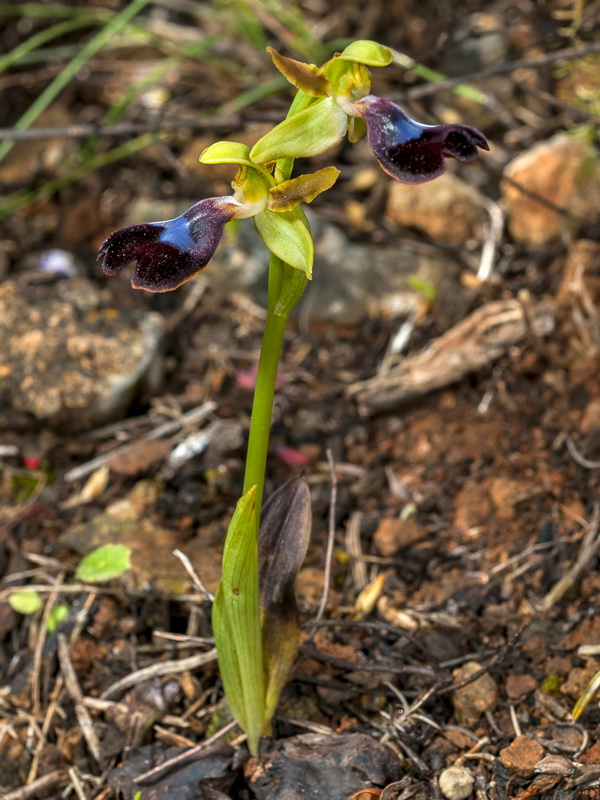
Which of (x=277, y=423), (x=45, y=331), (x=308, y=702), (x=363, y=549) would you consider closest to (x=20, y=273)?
(x=45, y=331)

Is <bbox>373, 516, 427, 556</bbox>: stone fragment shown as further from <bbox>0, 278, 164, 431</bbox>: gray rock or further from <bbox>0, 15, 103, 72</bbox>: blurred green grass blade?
<bbox>0, 15, 103, 72</bbox>: blurred green grass blade

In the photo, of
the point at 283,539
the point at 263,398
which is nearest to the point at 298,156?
the point at 263,398

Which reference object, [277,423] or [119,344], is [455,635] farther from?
[119,344]

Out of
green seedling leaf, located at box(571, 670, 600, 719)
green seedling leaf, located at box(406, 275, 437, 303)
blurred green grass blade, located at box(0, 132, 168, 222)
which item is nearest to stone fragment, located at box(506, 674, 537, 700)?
green seedling leaf, located at box(571, 670, 600, 719)

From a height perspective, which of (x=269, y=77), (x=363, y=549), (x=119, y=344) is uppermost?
(x=269, y=77)

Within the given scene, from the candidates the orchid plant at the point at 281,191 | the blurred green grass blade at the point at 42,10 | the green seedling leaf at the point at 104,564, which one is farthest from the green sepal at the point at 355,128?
the blurred green grass blade at the point at 42,10

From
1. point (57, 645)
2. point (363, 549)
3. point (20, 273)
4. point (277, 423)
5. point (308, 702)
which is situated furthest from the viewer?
point (20, 273)

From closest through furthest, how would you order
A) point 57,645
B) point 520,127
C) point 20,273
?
point 57,645, point 20,273, point 520,127
